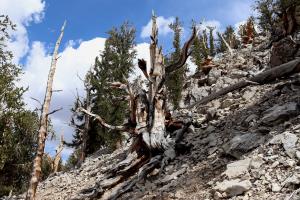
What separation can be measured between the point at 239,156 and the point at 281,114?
1.74 metres

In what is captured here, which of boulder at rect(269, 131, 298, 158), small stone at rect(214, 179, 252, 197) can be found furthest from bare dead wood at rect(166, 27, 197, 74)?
small stone at rect(214, 179, 252, 197)

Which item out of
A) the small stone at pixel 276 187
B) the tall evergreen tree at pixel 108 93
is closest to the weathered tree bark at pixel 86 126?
the tall evergreen tree at pixel 108 93

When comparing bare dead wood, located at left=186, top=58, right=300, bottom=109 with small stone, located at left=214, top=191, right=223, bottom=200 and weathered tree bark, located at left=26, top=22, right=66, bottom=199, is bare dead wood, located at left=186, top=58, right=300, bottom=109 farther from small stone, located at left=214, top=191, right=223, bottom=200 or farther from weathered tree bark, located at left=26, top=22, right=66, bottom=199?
small stone, located at left=214, top=191, right=223, bottom=200

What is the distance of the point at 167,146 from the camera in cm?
1045

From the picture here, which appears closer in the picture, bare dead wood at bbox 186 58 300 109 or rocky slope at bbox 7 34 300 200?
rocky slope at bbox 7 34 300 200

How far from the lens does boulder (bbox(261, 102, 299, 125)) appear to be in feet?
27.5

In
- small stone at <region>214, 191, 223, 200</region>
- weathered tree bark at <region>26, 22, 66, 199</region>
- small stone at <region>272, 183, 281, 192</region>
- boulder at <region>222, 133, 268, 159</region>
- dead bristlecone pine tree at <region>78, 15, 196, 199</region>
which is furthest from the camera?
dead bristlecone pine tree at <region>78, 15, 196, 199</region>

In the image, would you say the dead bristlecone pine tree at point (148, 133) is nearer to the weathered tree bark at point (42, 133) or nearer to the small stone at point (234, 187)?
the weathered tree bark at point (42, 133)

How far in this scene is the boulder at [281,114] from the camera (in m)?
8.39

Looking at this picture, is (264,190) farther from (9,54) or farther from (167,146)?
(9,54)

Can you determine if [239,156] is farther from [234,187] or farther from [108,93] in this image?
[108,93]

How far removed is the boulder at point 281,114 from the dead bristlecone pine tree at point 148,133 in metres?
2.74

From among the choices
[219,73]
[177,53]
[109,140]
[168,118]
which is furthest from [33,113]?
[177,53]

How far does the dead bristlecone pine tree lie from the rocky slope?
1.05 ft
